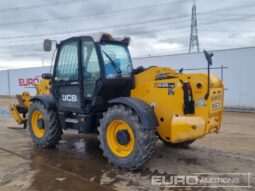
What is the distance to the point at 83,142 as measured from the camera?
770 cm

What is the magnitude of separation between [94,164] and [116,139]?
68cm

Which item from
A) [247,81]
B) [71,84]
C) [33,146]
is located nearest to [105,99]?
[71,84]

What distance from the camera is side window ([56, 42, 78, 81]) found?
6391mm

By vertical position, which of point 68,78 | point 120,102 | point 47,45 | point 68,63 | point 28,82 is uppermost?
point 47,45

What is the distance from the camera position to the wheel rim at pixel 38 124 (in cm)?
713

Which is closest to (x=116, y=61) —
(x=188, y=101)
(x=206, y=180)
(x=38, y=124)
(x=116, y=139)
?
(x=116, y=139)

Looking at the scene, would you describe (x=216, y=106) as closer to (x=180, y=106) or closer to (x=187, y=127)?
(x=180, y=106)

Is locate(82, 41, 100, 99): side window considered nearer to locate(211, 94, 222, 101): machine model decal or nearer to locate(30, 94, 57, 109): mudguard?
locate(30, 94, 57, 109): mudguard

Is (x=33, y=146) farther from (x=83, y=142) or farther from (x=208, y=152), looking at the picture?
(x=208, y=152)

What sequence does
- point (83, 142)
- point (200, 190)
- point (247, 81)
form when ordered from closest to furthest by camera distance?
point (200, 190) → point (83, 142) → point (247, 81)

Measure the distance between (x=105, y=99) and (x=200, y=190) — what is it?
8.59 feet

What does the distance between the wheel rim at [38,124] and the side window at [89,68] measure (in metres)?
1.59

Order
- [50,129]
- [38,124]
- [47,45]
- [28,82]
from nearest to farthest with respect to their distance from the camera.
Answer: [47,45] → [50,129] → [38,124] → [28,82]

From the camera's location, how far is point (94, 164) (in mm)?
5754
